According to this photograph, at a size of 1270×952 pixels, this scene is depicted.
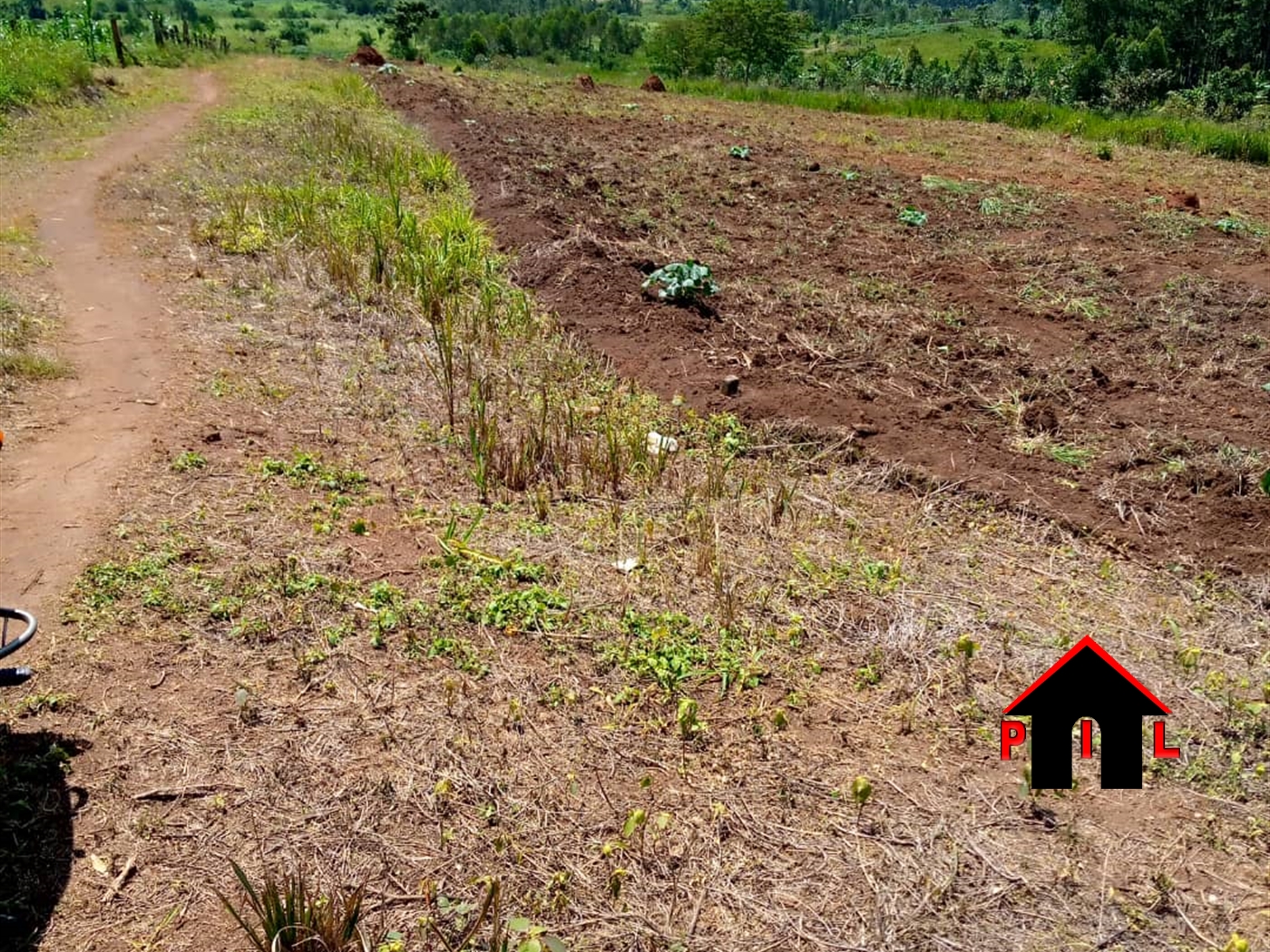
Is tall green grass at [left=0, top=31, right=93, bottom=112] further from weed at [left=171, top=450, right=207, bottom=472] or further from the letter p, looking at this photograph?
the letter p

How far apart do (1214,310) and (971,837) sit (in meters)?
5.99

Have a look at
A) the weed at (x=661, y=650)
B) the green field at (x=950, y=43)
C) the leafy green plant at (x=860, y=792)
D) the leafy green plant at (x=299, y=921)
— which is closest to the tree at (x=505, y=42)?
the green field at (x=950, y=43)

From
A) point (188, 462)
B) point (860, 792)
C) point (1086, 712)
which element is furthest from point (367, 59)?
point (860, 792)

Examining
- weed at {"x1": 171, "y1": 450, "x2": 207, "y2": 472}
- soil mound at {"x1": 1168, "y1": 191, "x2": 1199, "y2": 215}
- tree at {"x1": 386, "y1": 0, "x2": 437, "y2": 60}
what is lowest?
weed at {"x1": 171, "y1": 450, "x2": 207, "y2": 472}

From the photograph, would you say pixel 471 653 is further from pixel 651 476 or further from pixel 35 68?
pixel 35 68

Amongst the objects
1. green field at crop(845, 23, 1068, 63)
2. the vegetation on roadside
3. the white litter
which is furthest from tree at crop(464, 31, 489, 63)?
the white litter

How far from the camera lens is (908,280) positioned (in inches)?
301

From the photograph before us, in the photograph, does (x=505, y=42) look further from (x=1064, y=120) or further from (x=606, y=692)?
(x=606, y=692)

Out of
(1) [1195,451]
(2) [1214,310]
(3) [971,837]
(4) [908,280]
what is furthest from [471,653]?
(2) [1214,310]

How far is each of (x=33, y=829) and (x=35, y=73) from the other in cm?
1541

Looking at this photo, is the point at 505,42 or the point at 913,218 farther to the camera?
the point at 505,42

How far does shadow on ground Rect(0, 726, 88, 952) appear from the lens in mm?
2344

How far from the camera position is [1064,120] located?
17922mm

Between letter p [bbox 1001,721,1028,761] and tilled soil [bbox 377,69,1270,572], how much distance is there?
1.44 m
